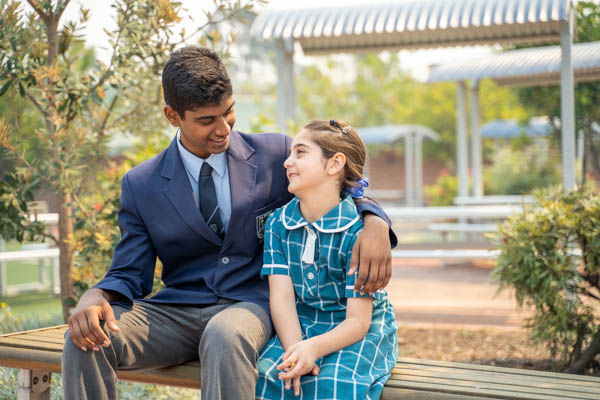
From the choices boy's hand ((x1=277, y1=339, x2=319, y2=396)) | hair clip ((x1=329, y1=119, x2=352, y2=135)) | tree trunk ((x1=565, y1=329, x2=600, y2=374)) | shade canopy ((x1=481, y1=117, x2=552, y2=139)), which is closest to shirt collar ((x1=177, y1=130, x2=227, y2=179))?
hair clip ((x1=329, y1=119, x2=352, y2=135))

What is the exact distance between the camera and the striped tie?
8.92 ft

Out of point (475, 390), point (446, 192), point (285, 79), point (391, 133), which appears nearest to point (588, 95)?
point (285, 79)

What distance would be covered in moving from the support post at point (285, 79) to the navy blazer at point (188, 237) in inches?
133

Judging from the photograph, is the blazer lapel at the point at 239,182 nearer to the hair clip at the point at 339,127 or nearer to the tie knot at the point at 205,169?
the tie knot at the point at 205,169

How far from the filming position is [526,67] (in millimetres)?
8406

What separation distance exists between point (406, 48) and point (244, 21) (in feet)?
8.53

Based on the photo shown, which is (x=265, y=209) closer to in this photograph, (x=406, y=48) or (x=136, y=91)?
(x=136, y=91)

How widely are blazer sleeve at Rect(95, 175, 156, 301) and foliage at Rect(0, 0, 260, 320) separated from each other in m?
1.11

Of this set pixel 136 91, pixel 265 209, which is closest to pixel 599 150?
pixel 136 91

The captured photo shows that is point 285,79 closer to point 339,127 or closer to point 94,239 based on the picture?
point 94,239

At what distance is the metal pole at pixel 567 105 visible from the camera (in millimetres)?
5316

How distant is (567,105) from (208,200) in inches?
143

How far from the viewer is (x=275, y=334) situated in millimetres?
2541

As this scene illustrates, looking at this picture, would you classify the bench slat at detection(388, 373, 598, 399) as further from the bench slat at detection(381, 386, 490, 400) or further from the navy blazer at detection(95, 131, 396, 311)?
the navy blazer at detection(95, 131, 396, 311)
